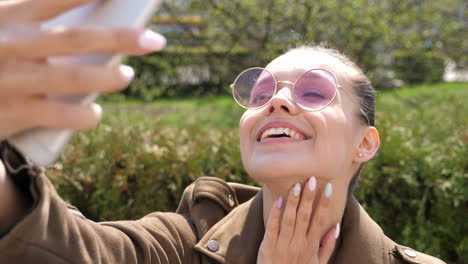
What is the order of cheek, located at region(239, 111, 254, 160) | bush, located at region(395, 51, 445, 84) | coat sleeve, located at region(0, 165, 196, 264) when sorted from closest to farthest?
coat sleeve, located at region(0, 165, 196, 264) < cheek, located at region(239, 111, 254, 160) < bush, located at region(395, 51, 445, 84)

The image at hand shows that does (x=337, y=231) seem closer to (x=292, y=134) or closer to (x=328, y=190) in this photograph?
(x=328, y=190)

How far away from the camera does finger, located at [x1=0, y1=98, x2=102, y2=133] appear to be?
46.2 inches

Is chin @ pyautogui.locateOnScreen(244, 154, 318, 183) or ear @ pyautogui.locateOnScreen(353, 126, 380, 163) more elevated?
chin @ pyautogui.locateOnScreen(244, 154, 318, 183)

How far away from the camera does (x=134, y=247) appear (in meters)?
2.07

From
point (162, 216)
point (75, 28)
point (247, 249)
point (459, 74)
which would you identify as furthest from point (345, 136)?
point (459, 74)

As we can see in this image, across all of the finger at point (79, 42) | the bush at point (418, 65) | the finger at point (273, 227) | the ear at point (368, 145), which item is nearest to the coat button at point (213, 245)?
the finger at point (273, 227)

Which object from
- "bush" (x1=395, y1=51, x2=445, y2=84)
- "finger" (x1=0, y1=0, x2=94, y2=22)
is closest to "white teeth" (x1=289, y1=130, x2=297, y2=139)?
"finger" (x1=0, y1=0, x2=94, y2=22)

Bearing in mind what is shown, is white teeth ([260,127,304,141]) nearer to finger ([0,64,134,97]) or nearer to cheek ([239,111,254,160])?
cheek ([239,111,254,160])

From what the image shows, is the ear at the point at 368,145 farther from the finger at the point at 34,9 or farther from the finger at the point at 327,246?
the finger at the point at 34,9

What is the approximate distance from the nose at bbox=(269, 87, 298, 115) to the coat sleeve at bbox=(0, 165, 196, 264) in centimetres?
66

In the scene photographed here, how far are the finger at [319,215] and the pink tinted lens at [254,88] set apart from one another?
47 centimetres

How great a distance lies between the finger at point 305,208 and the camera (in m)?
2.18

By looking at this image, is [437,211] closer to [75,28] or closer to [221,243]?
[221,243]

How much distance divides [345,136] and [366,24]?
17.2 ft
